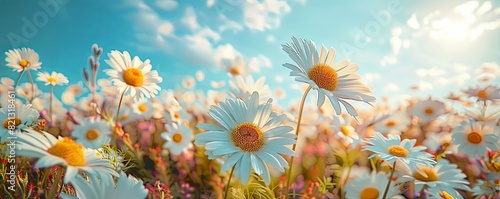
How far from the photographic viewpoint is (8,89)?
633 millimetres

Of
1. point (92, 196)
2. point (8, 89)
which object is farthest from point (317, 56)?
point (8, 89)

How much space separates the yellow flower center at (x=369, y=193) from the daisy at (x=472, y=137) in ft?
1.05

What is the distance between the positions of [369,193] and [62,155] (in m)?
0.35

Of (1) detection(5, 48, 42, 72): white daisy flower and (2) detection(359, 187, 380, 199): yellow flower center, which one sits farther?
(1) detection(5, 48, 42, 72): white daisy flower

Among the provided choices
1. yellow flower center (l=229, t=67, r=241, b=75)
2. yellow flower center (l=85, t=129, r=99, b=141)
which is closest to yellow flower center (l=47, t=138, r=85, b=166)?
yellow flower center (l=85, t=129, r=99, b=141)

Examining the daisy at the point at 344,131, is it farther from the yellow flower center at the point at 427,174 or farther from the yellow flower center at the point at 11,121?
the yellow flower center at the point at 11,121

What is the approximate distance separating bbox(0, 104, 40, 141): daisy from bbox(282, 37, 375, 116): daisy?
9.7 inches

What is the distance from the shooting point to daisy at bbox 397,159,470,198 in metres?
0.47

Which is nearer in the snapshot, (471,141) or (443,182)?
(443,182)

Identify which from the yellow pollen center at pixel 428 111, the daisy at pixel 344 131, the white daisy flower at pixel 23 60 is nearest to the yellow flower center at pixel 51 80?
the white daisy flower at pixel 23 60

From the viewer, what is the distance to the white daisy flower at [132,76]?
0.47m

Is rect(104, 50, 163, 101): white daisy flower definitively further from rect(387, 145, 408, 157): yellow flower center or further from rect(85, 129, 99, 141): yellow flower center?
rect(387, 145, 408, 157): yellow flower center

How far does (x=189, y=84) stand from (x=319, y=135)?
1.70ft

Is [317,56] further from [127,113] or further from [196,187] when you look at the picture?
[127,113]
